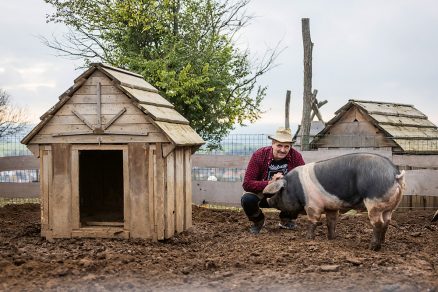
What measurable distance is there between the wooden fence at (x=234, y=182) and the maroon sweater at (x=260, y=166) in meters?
3.54

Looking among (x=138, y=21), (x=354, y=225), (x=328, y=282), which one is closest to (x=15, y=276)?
(x=328, y=282)

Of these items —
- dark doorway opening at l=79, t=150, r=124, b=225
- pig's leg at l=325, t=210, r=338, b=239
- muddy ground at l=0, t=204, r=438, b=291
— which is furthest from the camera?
dark doorway opening at l=79, t=150, r=124, b=225

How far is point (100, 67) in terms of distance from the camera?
7.85 m

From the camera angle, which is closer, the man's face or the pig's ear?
the pig's ear


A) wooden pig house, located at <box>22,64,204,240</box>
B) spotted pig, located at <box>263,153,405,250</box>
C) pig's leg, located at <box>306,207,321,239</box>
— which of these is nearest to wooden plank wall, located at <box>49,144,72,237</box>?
wooden pig house, located at <box>22,64,204,240</box>

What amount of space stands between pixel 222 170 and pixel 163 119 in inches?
212

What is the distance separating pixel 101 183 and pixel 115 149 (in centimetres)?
243

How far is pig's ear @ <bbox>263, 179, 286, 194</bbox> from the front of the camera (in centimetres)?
748

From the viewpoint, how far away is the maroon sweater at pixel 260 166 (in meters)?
8.06

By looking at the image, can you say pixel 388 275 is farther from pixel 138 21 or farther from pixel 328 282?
pixel 138 21

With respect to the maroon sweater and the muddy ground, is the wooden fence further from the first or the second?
the maroon sweater

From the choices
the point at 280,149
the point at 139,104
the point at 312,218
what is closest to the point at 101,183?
the point at 139,104

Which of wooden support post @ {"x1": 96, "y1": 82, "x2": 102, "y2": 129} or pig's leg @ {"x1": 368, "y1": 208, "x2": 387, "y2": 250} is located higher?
wooden support post @ {"x1": 96, "y1": 82, "x2": 102, "y2": 129}

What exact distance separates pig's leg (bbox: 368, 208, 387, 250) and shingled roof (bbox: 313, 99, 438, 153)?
6.52 m
